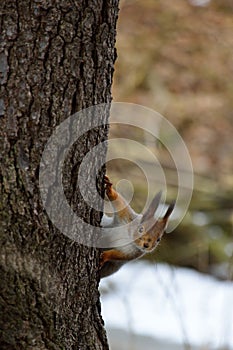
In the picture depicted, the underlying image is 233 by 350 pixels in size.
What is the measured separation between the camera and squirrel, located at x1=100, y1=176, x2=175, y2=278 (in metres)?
1.74

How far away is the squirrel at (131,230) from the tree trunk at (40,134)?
0.31 metres

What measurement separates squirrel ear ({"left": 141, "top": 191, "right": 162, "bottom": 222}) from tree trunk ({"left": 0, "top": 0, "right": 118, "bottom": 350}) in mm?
338

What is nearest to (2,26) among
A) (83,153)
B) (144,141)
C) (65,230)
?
A: (83,153)

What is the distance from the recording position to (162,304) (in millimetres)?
4320

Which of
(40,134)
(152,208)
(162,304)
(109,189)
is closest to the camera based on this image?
(40,134)

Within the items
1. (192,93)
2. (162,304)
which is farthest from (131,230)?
(192,93)

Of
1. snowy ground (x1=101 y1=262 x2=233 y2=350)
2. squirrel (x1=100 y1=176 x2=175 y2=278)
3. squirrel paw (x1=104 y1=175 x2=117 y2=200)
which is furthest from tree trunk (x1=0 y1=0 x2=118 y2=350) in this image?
snowy ground (x1=101 y1=262 x2=233 y2=350)

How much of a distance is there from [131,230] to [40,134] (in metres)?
0.54

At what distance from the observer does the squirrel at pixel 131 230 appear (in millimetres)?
1744

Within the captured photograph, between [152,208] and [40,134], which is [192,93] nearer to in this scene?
[152,208]

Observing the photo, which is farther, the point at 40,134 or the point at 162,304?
the point at 162,304

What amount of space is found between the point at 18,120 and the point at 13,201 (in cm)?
16

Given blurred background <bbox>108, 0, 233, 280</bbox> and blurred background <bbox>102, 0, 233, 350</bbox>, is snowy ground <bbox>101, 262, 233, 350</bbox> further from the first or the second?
blurred background <bbox>108, 0, 233, 280</bbox>

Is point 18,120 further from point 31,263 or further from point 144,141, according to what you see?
point 144,141
